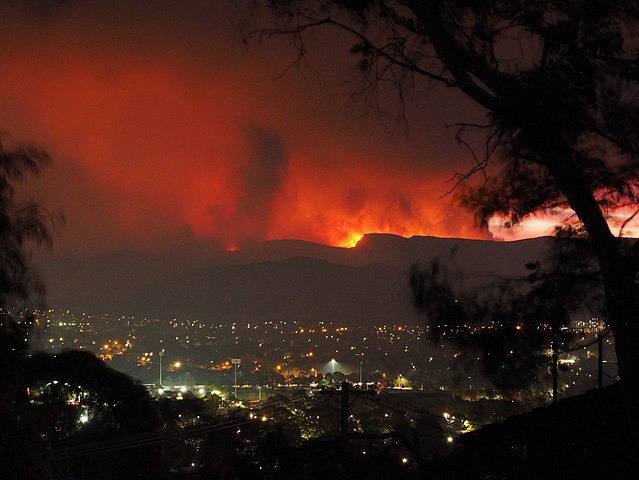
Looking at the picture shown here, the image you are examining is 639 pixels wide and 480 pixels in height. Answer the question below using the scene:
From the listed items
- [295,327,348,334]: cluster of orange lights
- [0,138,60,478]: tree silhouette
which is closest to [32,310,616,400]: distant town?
[295,327,348,334]: cluster of orange lights

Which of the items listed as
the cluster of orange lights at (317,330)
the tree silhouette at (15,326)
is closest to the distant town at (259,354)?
the cluster of orange lights at (317,330)

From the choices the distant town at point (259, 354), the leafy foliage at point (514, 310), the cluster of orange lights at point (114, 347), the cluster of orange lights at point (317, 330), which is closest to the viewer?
the leafy foliage at point (514, 310)

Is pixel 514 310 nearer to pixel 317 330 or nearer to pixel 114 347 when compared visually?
pixel 114 347

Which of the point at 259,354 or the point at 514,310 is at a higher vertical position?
the point at 259,354

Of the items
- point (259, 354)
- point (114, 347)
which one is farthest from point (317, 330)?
point (114, 347)

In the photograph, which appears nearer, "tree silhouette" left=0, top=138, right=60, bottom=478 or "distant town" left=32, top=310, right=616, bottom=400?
"tree silhouette" left=0, top=138, right=60, bottom=478

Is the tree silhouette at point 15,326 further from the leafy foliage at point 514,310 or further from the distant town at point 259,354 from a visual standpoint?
the distant town at point 259,354

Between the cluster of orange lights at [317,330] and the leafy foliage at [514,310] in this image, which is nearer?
the leafy foliage at [514,310]

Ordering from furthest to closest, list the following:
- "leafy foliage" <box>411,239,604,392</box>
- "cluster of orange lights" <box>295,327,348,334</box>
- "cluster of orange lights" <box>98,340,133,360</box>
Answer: "cluster of orange lights" <box>295,327,348,334</box>
"cluster of orange lights" <box>98,340,133,360</box>
"leafy foliage" <box>411,239,604,392</box>

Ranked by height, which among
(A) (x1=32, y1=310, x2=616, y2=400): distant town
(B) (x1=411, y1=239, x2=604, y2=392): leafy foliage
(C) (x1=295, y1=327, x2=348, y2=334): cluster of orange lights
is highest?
(C) (x1=295, y1=327, x2=348, y2=334): cluster of orange lights

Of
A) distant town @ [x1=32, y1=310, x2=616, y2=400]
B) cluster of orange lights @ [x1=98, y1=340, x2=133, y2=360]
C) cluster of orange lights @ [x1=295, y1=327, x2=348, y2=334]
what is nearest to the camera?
distant town @ [x1=32, y1=310, x2=616, y2=400]

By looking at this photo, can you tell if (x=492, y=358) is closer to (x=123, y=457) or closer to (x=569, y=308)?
(x=569, y=308)

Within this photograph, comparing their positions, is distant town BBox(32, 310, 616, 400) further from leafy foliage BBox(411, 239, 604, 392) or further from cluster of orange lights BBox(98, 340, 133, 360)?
leafy foliage BBox(411, 239, 604, 392)
